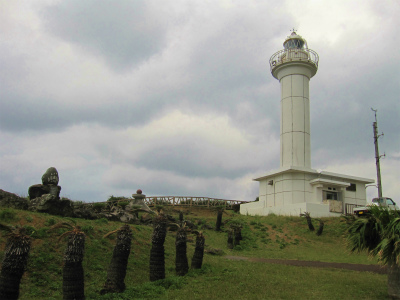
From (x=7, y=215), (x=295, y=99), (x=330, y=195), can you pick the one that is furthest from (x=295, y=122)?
(x=7, y=215)

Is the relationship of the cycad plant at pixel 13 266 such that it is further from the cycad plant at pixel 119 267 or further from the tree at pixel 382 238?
the tree at pixel 382 238

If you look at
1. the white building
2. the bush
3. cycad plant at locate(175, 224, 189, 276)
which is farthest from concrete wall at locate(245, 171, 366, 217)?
the bush

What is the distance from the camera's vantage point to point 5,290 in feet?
25.4

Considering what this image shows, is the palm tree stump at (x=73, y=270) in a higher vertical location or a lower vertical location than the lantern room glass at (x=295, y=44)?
lower

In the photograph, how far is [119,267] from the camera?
389 inches

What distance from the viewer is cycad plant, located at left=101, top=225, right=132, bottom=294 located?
965 cm

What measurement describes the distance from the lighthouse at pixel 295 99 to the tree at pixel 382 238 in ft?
77.1

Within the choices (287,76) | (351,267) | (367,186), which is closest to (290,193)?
(367,186)

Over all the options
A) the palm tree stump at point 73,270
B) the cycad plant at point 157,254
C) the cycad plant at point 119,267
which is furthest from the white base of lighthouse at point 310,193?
the palm tree stump at point 73,270

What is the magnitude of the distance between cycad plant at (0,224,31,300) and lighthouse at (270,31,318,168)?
29.6m

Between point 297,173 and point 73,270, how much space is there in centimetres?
2832

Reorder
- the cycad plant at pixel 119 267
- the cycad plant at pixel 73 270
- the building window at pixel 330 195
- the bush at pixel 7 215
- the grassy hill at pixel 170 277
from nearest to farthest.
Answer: the cycad plant at pixel 73 270 < the cycad plant at pixel 119 267 < the grassy hill at pixel 170 277 < the bush at pixel 7 215 < the building window at pixel 330 195

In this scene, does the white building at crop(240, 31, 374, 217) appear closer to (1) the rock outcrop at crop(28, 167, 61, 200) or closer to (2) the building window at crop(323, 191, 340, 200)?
(2) the building window at crop(323, 191, 340, 200)

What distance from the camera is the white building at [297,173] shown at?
33.2m
